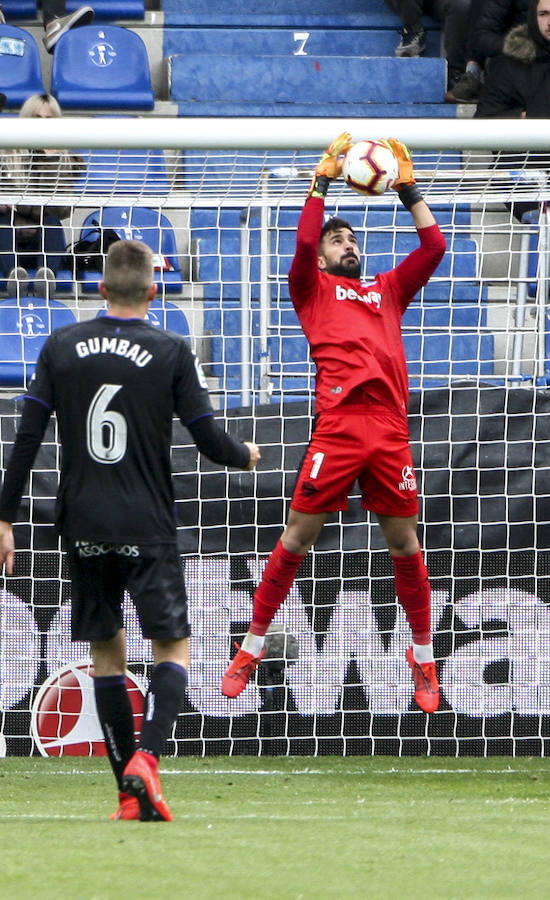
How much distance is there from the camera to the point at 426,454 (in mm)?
7250

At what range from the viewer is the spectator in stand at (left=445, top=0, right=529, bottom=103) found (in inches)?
408

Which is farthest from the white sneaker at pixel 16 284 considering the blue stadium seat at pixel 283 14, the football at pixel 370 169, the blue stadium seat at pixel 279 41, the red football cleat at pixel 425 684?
the blue stadium seat at pixel 283 14

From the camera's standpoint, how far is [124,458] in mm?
4387

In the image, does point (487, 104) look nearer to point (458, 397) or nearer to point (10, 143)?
point (458, 397)

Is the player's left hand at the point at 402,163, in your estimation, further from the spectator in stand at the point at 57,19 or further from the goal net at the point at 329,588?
the spectator in stand at the point at 57,19

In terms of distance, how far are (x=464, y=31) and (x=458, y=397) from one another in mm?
4586

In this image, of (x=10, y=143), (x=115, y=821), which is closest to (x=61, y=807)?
(x=115, y=821)

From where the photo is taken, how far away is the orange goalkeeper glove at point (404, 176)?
5852 mm

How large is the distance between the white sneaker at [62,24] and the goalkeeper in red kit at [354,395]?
4909 mm

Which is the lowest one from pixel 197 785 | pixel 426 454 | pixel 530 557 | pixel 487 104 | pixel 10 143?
pixel 197 785

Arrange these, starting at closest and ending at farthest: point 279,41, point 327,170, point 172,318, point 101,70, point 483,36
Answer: point 327,170 < point 172,318 < point 101,70 < point 483,36 < point 279,41

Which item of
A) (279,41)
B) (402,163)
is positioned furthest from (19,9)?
(402,163)

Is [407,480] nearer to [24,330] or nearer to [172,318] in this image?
[172,318]

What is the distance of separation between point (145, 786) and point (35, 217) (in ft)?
13.9
